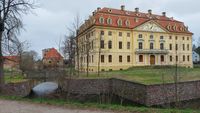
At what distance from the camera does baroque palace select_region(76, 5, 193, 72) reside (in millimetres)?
52438

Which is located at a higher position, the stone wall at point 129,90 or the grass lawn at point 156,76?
the grass lawn at point 156,76

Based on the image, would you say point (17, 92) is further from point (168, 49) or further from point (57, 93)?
point (168, 49)

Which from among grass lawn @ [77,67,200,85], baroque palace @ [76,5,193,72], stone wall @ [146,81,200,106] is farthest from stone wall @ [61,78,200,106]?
baroque palace @ [76,5,193,72]

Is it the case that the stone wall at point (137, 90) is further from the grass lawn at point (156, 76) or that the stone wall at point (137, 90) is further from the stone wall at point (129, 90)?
the grass lawn at point (156, 76)

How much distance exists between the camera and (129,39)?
185ft

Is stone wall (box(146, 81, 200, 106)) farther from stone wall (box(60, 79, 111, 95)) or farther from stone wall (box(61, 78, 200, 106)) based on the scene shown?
stone wall (box(60, 79, 111, 95))

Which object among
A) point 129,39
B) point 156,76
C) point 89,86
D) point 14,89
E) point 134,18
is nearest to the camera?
point 14,89

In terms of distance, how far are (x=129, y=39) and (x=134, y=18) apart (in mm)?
4639

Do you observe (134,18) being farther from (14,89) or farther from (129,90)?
(14,89)

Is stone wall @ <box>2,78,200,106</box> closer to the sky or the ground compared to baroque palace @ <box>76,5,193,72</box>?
closer to the ground

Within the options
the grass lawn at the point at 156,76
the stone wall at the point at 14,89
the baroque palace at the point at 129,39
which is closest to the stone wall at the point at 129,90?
the grass lawn at the point at 156,76

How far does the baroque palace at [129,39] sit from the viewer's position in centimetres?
5244

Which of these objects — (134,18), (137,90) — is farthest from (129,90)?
(134,18)

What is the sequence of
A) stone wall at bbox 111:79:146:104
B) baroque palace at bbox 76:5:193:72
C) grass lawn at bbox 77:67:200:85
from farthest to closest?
baroque palace at bbox 76:5:193:72 → grass lawn at bbox 77:67:200:85 → stone wall at bbox 111:79:146:104
